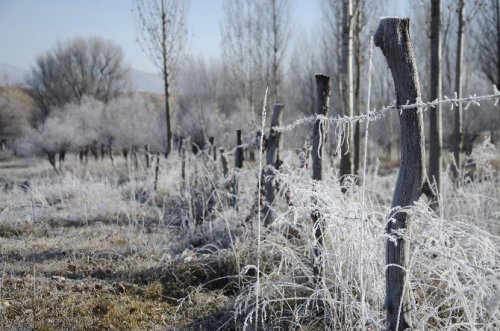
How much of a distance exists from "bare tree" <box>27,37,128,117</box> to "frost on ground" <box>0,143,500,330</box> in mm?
29075

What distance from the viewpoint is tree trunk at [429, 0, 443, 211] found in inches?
188

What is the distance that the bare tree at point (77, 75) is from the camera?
32.3 m

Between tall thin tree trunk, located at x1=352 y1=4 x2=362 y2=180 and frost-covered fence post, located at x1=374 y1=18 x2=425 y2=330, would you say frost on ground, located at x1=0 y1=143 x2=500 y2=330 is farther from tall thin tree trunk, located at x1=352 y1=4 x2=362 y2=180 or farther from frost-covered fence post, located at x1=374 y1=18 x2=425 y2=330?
tall thin tree trunk, located at x1=352 y1=4 x2=362 y2=180

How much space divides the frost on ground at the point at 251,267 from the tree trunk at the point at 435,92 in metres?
0.45

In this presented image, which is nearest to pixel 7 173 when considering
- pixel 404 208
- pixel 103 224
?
pixel 103 224

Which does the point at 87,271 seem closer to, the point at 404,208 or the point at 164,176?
the point at 404,208

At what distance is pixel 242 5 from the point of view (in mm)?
21109

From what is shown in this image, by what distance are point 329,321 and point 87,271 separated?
231 centimetres

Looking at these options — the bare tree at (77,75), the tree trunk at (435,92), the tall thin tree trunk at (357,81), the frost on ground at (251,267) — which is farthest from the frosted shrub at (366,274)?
the bare tree at (77,75)

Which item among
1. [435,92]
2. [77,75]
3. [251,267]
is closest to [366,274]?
[251,267]

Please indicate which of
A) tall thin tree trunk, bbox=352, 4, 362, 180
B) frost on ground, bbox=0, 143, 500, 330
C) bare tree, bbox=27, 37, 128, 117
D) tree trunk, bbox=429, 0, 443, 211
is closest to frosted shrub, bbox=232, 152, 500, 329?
frost on ground, bbox=0, 143, 500, 330

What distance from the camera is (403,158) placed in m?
1.88

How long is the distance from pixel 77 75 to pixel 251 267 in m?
33.9

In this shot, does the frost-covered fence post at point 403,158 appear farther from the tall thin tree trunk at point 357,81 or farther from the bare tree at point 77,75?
the bare tree at point 77,75
